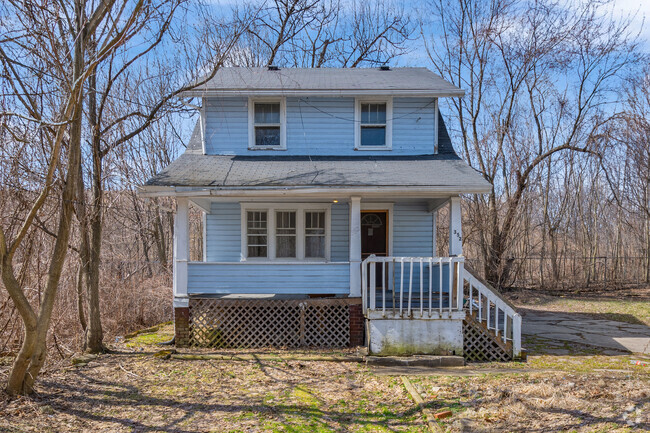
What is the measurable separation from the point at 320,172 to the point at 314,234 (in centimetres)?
200

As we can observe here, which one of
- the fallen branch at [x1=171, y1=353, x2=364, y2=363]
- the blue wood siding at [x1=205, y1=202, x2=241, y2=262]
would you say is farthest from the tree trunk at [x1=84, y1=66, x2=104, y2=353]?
the blue wood siding at [x1=205, y1=202, x2=241, y2=262]

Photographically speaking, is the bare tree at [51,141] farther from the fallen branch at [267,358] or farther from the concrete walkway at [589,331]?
the concrete walkway at [589,331]

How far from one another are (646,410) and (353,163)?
23.2ft

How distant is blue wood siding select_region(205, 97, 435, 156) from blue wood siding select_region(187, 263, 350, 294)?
3.33 m

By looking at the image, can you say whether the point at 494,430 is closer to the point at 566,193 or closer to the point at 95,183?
the point at 95,183

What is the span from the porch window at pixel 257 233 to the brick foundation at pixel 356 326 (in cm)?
305

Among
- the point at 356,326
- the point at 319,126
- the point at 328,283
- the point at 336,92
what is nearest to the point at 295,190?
the point at 328,283

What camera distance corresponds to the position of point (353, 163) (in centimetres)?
1019

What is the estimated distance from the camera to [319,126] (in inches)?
433

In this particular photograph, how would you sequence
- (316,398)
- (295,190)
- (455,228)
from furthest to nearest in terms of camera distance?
(455,228) < (295,190) < (316,398)

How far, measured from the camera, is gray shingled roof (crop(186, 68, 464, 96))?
10586mm

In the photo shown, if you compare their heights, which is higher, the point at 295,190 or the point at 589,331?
the point at 295,190

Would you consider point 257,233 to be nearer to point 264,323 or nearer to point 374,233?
point 264,323

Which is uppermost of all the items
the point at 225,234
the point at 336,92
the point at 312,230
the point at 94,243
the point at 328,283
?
the point at 336,92
